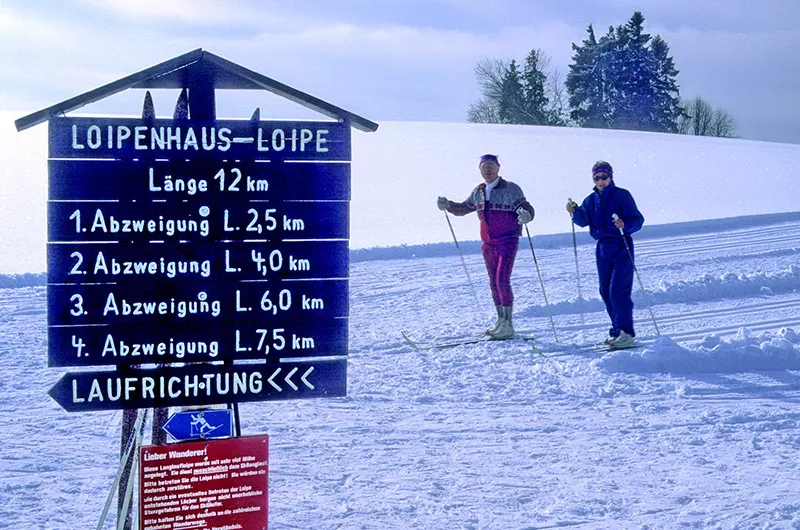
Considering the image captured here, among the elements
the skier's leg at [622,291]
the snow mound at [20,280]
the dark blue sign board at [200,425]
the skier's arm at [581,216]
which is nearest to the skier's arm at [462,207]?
the skier's arm at [581,216]

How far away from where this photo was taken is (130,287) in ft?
11.7

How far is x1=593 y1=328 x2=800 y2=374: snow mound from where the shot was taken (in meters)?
6.85

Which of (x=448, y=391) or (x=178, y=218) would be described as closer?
(x=178, y=218)

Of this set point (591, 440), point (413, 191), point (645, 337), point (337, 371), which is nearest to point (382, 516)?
point (337, 371)

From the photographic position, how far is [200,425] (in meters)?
3.74

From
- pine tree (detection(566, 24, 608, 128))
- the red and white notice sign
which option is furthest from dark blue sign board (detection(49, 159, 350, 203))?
pine tree (detection(566, 24, 608, 128))

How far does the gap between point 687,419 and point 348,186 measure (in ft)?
10.4

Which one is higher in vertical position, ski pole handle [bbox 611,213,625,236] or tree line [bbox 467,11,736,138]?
tree line [bbox 467,11,736,138]

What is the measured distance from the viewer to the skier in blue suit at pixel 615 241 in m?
7.35

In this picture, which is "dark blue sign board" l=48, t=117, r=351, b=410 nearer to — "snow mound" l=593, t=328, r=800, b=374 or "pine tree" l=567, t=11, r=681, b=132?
"snow mound" l=593, t=328, r=800, b=374

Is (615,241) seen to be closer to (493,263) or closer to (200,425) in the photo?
(493,263)

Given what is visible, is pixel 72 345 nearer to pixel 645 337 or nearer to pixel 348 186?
pixel 348 186

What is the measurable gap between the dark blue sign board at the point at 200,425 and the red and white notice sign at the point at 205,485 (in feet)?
0.21

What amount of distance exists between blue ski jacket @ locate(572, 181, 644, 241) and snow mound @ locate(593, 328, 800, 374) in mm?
995
